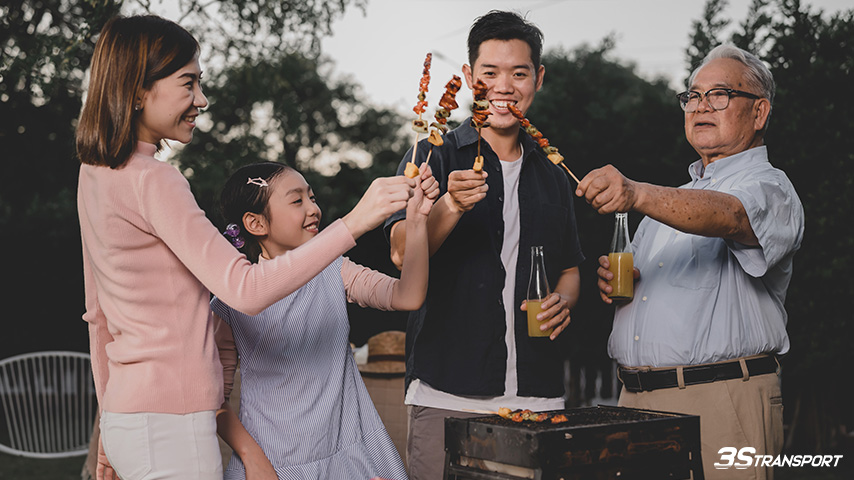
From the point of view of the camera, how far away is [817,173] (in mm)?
7145

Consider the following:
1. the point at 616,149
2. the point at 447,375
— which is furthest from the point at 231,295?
the point at 616,149

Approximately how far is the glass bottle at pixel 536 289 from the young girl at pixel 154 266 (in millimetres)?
997

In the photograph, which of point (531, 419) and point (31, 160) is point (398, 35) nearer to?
point (31, 160)

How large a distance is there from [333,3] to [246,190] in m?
5.28

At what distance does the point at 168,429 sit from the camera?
1950 millimetres

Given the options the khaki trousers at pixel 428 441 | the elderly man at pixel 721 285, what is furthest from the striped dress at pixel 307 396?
the elderly man at pixel 721 285

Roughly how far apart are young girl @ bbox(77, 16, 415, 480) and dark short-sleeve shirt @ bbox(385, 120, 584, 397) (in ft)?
2.91

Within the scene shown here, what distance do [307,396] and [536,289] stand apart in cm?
97

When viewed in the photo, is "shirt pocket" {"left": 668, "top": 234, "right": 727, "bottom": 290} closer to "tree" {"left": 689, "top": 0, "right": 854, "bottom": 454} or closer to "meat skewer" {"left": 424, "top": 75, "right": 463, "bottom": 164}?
"meat skewer" {"left": 424, "top": 75, "right": 463, "bottom": 164}

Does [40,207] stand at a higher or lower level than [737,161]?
higher

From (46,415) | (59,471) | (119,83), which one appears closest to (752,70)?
(119,83)

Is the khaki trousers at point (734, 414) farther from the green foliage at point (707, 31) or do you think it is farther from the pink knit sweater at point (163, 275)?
the green foliage at point (707, 31)

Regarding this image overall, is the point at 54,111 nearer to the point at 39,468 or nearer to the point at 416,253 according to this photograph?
the point at 39,468

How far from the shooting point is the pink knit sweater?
6.42 ft
